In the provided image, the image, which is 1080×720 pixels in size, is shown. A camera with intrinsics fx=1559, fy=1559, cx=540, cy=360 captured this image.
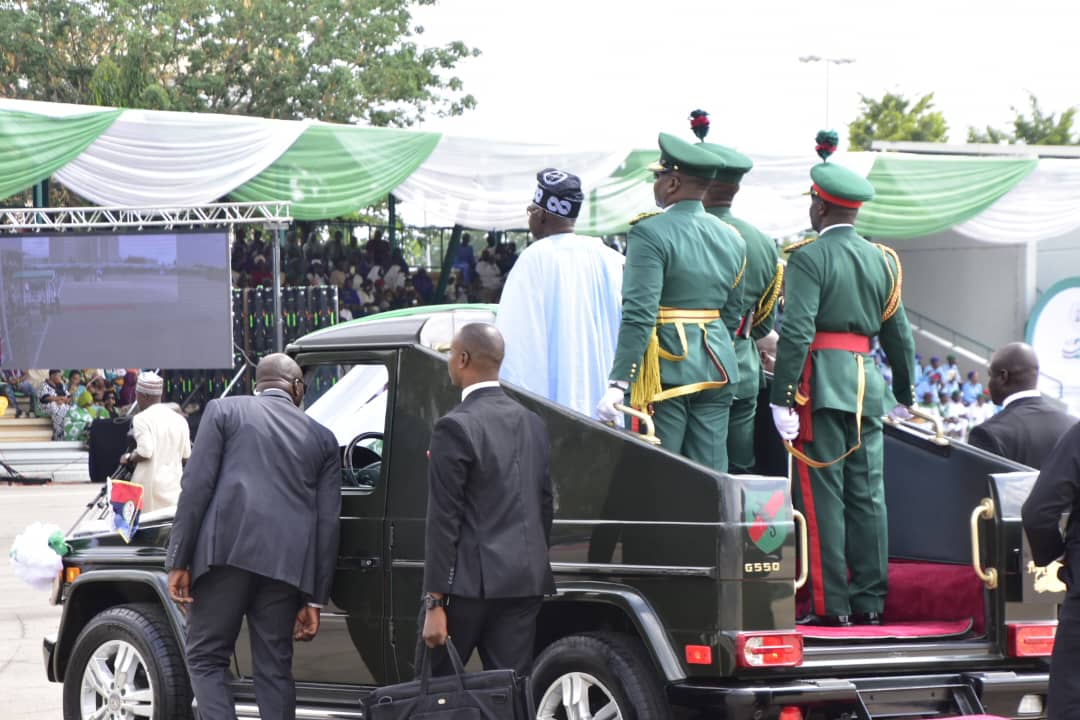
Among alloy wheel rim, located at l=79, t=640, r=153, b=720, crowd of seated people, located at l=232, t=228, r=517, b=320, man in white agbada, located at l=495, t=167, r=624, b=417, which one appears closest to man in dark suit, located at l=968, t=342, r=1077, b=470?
man in white agbada, located at l=495, t=167, r=624, b=417

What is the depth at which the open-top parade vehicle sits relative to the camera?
500 centimetres

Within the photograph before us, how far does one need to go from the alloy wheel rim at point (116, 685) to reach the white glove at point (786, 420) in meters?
2.73

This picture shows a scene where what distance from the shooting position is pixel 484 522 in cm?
493

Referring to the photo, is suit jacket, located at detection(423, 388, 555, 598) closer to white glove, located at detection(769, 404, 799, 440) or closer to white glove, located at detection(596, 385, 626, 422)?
white glove, located at detection(596, 385, 626, 422)

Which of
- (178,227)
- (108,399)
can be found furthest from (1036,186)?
(108,399)

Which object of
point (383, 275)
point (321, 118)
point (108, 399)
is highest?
point (321, 118)

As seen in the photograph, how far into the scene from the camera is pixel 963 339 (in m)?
32.2

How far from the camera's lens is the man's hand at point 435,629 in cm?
478

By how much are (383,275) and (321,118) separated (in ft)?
36.3

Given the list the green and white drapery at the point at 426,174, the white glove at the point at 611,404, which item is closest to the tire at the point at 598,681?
the white glove at the point at 611,404

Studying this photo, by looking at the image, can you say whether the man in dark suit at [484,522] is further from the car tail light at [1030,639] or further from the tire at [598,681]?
the car tail light at [1030,639]

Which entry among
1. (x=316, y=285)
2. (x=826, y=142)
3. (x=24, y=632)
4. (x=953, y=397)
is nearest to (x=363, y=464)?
(x=826, y=142)

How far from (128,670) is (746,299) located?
3018 millimetres

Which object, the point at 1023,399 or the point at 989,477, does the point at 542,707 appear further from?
the point at 1023,399
